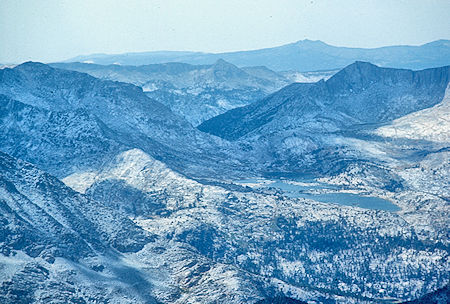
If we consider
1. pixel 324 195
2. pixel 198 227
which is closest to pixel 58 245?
pixel 198 227

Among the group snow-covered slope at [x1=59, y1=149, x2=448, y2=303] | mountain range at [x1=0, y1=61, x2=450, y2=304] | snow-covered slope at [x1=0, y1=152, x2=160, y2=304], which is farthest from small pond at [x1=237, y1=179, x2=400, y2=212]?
snow-covered slope at [x1=0, y1=152, x2=160, y2=304]

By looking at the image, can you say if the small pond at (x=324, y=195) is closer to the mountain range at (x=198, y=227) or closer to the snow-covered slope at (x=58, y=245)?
the mountain range at (x=198, y=227)

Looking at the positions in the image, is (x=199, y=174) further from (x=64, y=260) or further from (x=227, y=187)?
(x=64, y=260)

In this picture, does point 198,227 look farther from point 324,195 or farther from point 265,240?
point 324,195

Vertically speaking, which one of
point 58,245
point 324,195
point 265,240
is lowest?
point 324,195

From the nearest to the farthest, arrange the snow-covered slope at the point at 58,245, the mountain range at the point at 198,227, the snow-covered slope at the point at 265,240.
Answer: the snow-covered slope at the point at 58,245
the mountain range at the point at 198,227
the snow-covered slope at the point at 265,240

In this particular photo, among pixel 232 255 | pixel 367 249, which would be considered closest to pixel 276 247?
pixel 232 255

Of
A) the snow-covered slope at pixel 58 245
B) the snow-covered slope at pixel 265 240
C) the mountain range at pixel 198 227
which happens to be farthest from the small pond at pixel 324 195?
A: the snow-covered slope at pixel 58 245

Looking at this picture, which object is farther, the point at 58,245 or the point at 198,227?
the point at 198,227

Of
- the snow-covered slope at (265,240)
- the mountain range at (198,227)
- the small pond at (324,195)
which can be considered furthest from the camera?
the small pond at (324,195)

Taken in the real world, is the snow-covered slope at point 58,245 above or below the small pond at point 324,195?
above

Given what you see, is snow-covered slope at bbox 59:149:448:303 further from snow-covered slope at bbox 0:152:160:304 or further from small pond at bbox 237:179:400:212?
small pond at bbox 237:179:400:212
